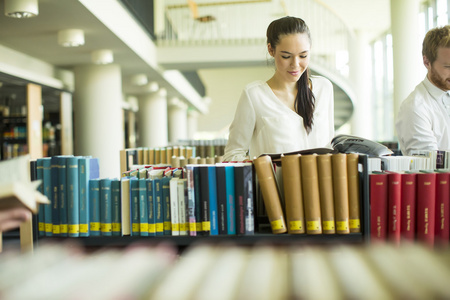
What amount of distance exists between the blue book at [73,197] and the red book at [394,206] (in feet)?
4.30

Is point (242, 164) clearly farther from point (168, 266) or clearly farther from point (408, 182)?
point (168, 266)

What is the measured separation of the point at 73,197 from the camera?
1977mm

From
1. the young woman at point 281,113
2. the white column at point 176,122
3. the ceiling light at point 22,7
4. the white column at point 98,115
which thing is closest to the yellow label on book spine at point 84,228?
the young woman at point 281,113

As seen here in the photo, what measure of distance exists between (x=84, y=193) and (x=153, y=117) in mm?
11592

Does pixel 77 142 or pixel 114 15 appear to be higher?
pixel 114 15

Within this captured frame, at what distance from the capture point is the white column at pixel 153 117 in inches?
518

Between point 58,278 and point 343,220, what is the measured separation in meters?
1.31

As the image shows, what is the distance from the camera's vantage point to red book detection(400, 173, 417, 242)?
178cm

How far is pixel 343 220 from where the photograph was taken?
1.78m

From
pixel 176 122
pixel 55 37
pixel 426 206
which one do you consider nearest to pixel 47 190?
pixel 426 206

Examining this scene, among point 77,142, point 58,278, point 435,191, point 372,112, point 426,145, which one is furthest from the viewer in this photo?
point 372,112

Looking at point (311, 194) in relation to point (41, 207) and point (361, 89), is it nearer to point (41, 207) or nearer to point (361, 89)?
point (41, 207)

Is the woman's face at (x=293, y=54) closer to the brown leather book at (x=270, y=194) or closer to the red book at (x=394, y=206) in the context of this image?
the brown leather book at (x=270, y=194)

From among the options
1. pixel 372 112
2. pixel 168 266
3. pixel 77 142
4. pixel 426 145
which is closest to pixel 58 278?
pixel 168 266
